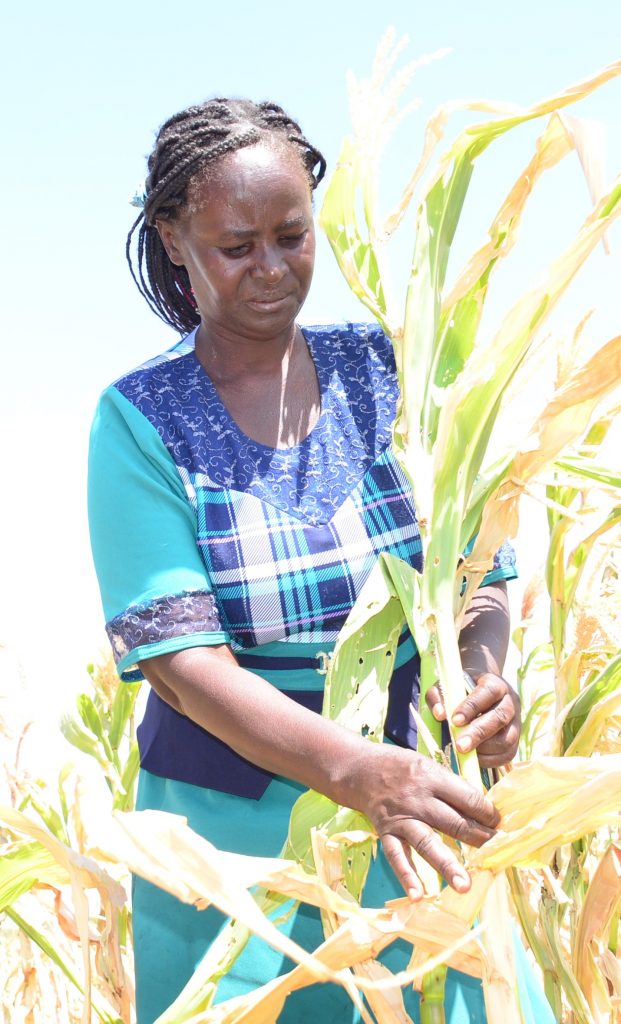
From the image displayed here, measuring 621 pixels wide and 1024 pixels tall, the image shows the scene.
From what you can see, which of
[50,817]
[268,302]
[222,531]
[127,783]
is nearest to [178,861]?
[222,531]

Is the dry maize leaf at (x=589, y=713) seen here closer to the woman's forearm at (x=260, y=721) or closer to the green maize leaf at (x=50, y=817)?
the woman's forearm at (x=260, y=721)

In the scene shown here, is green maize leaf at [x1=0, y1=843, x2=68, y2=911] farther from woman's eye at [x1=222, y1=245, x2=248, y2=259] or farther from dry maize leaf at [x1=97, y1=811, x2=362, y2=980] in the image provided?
woman's eye at [x1=222, y1=245, x2=248, y2=259]

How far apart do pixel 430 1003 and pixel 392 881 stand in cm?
20

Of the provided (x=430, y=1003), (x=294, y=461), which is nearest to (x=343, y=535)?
A: (x=294, y=461)

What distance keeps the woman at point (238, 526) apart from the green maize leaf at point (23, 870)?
0.71 ft

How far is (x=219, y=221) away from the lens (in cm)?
149

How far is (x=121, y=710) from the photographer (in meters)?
2.46

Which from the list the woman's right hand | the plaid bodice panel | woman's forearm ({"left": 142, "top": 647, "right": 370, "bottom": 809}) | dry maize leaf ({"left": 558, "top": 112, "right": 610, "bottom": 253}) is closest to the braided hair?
the plaid bodice panel

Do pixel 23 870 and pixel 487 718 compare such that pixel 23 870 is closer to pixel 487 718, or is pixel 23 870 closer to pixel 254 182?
pixel 487 718

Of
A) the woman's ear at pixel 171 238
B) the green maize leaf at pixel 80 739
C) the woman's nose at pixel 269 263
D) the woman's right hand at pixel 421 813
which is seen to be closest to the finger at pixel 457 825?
the woman's right hand at pixel 421 813

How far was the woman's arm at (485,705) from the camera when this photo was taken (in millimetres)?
1206

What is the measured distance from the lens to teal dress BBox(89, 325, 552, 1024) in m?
1.40

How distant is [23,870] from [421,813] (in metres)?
0.47

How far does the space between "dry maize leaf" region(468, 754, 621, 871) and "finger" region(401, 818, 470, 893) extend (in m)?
0.03
